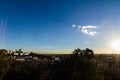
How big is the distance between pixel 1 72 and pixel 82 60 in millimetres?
14516

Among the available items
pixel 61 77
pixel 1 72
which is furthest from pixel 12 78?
pixel 61 77

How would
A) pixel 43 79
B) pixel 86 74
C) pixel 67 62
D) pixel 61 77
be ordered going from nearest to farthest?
pixel 86 74, pixel 67 62, pixel 61 77, pixel 43 79

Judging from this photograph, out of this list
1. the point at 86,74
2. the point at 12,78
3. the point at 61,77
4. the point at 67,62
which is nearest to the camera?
the point at 86,74

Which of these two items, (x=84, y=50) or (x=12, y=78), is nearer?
(x=84, y=50)

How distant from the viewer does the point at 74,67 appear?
28.0 meters

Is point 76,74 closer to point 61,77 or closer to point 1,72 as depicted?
point 61,77

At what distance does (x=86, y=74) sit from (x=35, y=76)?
11.9 meters

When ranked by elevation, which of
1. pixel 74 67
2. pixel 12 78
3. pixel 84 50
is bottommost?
pixel 12 78

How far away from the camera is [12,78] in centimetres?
3900

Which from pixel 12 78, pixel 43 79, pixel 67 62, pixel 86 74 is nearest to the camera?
pixel 86 74

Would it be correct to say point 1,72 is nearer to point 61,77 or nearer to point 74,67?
point 61,77

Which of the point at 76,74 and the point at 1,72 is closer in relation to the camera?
the point at 76,74

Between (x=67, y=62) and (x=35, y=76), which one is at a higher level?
(x=67, y=62)

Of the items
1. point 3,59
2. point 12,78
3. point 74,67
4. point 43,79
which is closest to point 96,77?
point 74,67
